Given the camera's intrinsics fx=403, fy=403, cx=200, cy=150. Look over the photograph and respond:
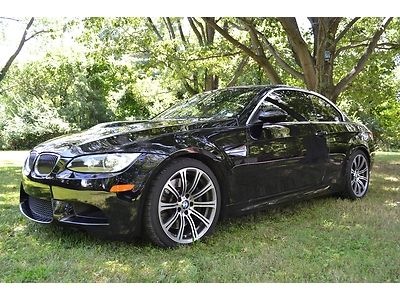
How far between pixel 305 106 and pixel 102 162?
8.38 ft

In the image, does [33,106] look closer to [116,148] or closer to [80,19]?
[80,19]

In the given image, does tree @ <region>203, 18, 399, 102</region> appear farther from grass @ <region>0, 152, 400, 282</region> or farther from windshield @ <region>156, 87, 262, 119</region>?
grass @ <region>0, 152, 400, 282</region>

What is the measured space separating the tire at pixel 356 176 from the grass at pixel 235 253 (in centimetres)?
71

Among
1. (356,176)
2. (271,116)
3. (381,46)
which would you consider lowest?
(356,176)

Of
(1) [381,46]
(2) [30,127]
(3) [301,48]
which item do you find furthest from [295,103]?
(2) [30,127]

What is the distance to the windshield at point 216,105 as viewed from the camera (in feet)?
12.9

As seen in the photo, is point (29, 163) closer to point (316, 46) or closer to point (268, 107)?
point (268, 107)

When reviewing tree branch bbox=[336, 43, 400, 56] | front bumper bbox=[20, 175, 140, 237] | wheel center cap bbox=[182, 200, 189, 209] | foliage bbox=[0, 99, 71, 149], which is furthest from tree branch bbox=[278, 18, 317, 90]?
foliage bbox=[0, 99, 71, 149]

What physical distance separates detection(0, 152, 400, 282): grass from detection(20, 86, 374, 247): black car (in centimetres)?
21

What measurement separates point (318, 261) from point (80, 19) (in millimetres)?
10244

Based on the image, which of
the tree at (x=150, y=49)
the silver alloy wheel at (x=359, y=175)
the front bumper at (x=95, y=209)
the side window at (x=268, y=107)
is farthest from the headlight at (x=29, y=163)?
the tree at (x=150, y=49)

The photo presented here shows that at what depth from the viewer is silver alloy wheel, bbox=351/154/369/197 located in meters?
5.03

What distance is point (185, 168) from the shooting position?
127 inches

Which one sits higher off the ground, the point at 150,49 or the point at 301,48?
the point at 150,49
